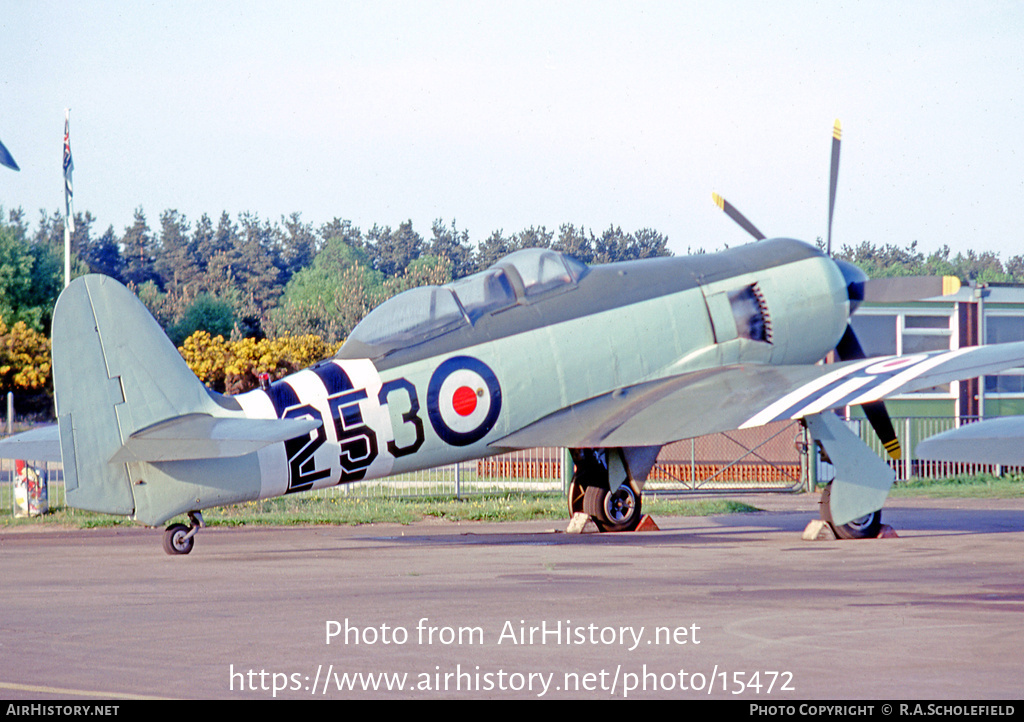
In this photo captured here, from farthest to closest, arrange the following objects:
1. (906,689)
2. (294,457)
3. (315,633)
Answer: (294,457) → (315,633) → (906,689)

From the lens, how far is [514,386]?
1394 cm

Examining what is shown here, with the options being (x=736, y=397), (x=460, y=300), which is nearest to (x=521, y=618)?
(x=460, y=300)

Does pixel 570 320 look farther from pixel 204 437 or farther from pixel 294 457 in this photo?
pixel 204 437

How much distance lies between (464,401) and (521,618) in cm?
553

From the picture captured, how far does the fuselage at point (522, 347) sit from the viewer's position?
1269 centimetres

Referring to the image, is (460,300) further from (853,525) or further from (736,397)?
(853,525)

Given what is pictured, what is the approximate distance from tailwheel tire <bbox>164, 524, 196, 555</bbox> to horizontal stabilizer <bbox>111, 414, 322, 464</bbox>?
136 cm

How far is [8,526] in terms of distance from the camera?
58.0 feet

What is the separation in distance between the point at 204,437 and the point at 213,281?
95.4 meters

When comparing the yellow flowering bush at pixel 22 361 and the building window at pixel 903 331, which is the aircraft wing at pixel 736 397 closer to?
the building window at pixel 903 331

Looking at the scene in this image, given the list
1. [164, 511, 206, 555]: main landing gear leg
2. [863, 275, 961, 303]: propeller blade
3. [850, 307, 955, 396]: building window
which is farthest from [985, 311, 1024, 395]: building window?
[164, 511, 206, 555]: main landing gear leg

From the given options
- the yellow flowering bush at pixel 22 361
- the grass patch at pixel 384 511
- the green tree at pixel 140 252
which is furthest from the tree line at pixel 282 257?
the grass patch at pixel 384 511

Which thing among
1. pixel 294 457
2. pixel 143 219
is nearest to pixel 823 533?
pixel 294 457

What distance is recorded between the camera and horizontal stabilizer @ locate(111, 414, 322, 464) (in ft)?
37.3
